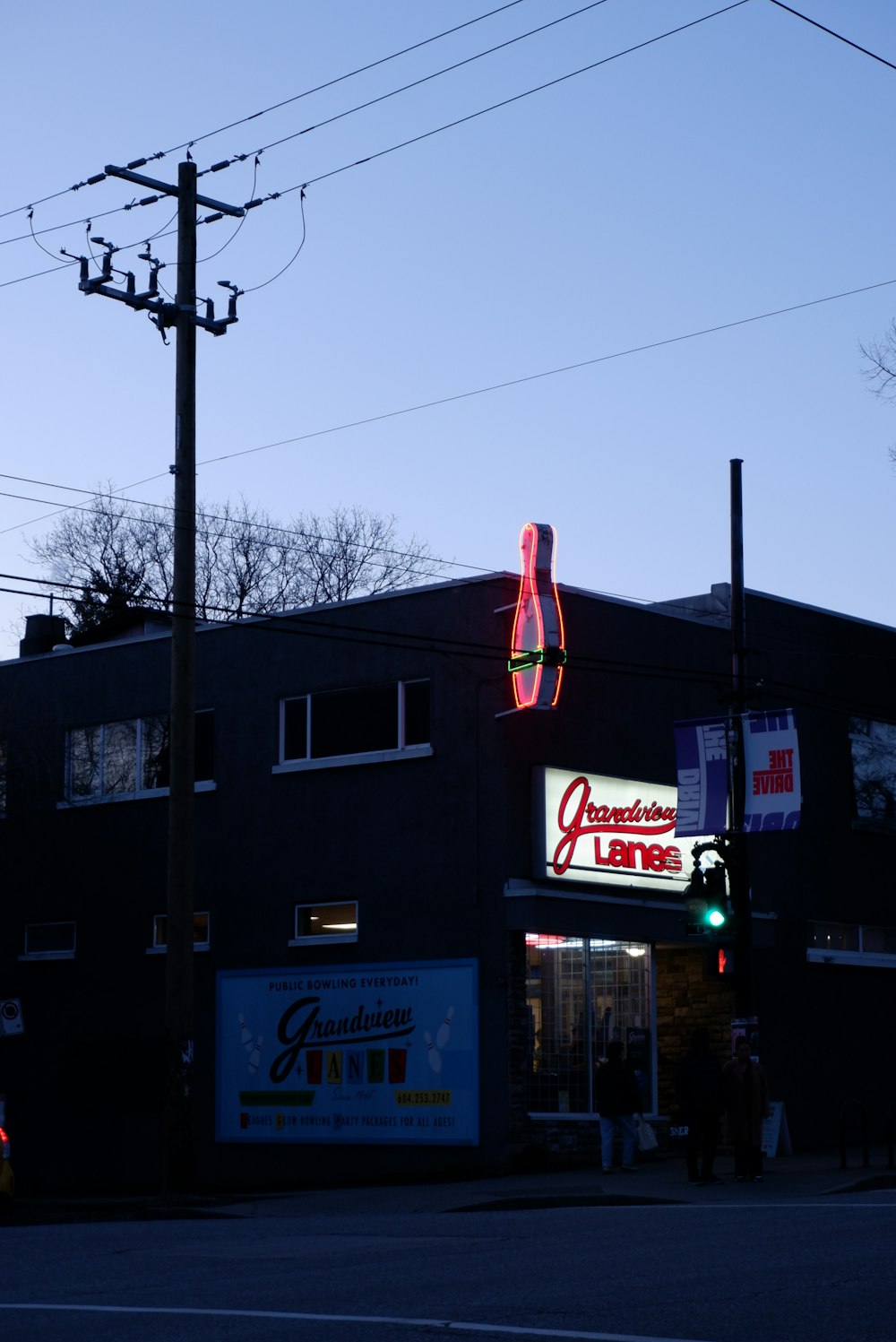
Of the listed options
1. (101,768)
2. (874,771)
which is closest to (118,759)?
(101,768)

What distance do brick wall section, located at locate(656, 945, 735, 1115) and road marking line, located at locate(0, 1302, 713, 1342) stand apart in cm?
1616

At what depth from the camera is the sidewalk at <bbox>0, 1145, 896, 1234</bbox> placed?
1919 centimetres

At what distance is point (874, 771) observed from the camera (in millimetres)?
29734

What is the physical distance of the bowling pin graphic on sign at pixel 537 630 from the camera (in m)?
23.4

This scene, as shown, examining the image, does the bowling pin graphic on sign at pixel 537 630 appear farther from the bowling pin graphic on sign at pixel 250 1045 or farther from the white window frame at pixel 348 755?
the bowling pin graphic on sign at pixel 250 1045

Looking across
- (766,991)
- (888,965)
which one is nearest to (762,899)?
(766,991)

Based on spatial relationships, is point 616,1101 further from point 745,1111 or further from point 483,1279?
point 483,1279

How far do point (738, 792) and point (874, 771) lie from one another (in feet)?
27.7

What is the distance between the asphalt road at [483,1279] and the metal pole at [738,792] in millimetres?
4813

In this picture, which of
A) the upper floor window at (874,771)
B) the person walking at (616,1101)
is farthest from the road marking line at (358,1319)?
the upper floor window at (874,771)

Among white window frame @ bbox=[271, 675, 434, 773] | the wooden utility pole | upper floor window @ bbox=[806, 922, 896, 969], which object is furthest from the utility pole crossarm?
upper floor window @ bbox=[806, 922, 896, 969]

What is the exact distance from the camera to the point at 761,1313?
9219 millimetres

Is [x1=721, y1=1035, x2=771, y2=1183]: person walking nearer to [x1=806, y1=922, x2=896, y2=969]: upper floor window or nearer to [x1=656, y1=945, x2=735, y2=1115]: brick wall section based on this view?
[x1=656, y1=945, x2=735, y2=1115]: brick wall section

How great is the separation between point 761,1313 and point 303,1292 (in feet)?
9.89
